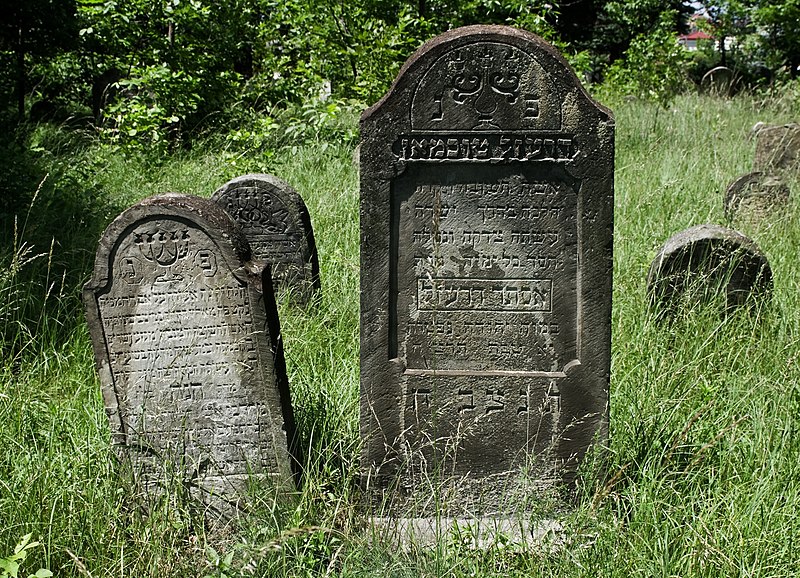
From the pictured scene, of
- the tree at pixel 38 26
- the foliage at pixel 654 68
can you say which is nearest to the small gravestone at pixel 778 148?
the foliage at pixel 654 68

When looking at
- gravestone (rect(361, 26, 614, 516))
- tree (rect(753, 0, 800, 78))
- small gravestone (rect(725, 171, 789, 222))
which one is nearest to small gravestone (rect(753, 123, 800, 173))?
small gravestone (rect(725, 171, 789, 222))

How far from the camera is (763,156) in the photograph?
29.1 ft

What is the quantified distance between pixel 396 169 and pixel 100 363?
145cm

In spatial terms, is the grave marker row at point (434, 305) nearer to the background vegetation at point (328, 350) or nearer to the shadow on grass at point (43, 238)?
the background vegetation at point (328, 350)

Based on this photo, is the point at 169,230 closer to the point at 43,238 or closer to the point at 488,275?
the point at 488,275

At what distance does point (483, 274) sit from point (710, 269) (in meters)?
2.45

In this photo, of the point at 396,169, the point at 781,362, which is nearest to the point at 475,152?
the point at 396,169

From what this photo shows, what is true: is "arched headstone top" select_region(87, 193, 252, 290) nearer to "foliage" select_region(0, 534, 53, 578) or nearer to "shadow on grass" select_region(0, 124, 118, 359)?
"shadow on grass" select_region(0, 124, 118, 359)

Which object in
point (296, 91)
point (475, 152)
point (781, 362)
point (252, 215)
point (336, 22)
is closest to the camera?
point (475, 152)

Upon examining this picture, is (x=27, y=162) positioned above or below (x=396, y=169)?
above

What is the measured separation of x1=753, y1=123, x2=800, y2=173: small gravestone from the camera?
8766mm

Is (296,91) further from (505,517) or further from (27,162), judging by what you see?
(505,517)

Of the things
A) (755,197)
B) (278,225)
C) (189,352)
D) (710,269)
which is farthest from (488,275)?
(755,197)

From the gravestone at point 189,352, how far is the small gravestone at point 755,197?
5.37 m
